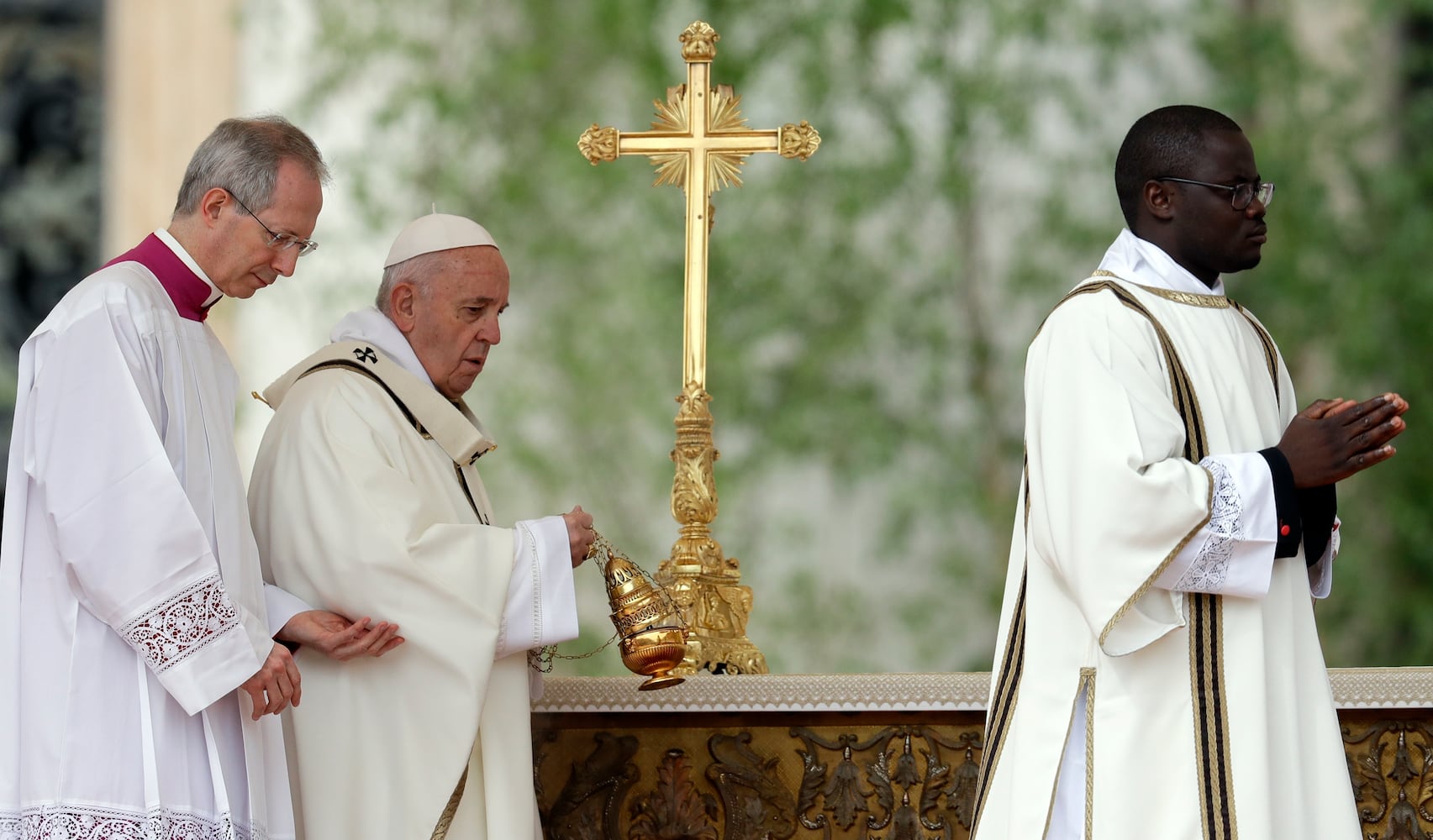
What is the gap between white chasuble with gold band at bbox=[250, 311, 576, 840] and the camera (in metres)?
3.32

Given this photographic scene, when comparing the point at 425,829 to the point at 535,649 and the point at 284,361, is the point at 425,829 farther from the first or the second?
the point at 284,361

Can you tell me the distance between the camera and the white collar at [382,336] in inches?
147

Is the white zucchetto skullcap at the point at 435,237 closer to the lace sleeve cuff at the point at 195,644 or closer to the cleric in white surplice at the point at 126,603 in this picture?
the cleric in white surplice at the point at 126,603

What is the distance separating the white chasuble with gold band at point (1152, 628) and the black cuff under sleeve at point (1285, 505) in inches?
0.7

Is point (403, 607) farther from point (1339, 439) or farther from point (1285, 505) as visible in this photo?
point (1339, 439)

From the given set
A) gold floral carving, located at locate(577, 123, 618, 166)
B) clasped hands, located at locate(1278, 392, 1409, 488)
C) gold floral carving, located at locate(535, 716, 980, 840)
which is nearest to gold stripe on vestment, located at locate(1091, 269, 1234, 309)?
clasped hands, located at locate(1278, 392, 1409, 488)

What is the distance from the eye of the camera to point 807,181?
8430 millimetres

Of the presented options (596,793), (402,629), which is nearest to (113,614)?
(402,629)

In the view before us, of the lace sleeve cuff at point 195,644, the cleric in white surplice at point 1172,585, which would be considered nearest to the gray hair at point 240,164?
the lace sleeve cuff at point 195,644

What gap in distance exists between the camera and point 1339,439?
2.87 meters

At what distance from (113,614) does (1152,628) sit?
1.71 m

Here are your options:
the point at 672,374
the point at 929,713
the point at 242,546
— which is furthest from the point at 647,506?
the point at 242,546

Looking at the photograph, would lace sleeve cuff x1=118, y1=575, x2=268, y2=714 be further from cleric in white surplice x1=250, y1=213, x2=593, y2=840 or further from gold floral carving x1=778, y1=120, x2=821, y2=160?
gold floral carving x1=778, y1=120, x2=821, y2=160

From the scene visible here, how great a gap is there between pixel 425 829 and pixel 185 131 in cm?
544
